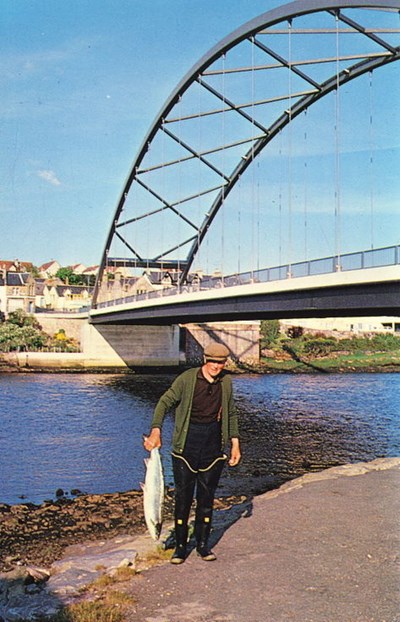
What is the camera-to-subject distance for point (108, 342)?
58.8 m

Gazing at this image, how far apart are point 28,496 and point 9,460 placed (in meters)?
4.51

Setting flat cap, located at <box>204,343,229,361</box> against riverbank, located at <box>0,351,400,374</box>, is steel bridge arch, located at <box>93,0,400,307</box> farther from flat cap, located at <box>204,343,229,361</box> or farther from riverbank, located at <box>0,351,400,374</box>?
flat cap, located at <box>204,343,229,361</box>

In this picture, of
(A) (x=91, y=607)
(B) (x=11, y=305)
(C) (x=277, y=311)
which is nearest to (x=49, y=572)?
(A) (x=91, y=607)

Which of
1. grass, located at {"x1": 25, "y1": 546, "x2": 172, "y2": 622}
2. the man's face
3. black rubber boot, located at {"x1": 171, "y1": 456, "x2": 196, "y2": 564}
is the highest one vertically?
the man's face

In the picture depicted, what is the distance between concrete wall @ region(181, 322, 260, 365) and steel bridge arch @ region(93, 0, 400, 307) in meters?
6.43

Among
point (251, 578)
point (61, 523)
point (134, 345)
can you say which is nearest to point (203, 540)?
point (251, 578)

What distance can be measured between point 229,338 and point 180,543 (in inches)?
2210

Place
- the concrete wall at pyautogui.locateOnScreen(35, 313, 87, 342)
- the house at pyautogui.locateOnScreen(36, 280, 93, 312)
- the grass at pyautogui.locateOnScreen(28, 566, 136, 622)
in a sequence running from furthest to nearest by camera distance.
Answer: the house at pyautogui.locateOnScreen(36, 280, 93, 312) → the concrete wall at pyautogui.locateOnScreen(35, 313, 87, 342) → the grass at pyautogui.locateOnScreen(28, 566, 136, 622)

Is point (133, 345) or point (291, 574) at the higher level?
point (133, 345)

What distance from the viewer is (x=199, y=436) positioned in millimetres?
6992

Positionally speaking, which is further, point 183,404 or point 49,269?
point 49,269

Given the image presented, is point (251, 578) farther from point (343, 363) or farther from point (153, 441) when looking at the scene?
point (343, 363)

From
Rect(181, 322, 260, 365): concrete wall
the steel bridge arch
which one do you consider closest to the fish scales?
the steel bridge arch

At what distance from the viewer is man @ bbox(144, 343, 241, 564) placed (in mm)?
6953
